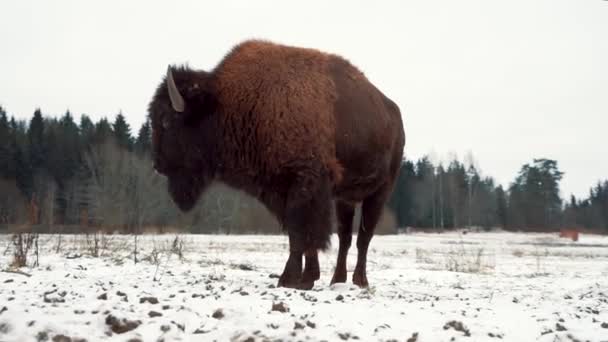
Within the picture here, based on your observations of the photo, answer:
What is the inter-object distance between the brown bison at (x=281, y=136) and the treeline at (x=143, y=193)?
86 cm

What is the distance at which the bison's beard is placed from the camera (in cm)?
648

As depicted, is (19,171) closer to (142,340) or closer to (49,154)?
(49,154)

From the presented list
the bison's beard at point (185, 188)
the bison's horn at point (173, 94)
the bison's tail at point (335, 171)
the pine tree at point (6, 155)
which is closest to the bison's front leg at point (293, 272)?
the bison's tail at point (335, 171)

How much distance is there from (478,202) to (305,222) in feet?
260

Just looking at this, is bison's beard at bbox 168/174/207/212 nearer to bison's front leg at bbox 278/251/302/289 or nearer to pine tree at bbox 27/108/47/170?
bison's front leg at bbox 278/251/302/289

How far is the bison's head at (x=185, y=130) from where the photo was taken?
244 inches

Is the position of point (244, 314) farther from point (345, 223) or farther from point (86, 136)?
point (86, 136)

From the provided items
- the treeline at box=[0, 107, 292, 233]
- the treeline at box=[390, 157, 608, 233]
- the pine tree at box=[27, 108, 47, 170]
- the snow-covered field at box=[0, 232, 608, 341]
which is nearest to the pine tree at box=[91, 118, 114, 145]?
the treeline at box=[0, 107, 292, 233]

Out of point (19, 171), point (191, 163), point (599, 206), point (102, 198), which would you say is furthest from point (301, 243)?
point (599, 206)

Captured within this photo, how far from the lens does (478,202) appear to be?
3157 inches

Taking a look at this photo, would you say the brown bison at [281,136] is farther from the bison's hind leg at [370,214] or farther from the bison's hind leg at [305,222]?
the bison's hind leg at [370,214]

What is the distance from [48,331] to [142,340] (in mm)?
568

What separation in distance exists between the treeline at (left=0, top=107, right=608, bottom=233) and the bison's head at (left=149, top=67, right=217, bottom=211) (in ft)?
1.87

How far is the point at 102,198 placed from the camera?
4144 cm
